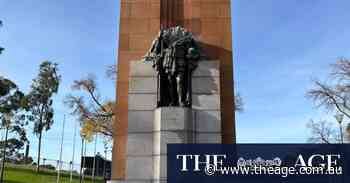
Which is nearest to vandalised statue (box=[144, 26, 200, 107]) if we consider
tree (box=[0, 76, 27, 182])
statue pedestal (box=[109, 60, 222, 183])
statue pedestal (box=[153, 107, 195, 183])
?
statue pedestal (box=[109, 60, 222, 183])

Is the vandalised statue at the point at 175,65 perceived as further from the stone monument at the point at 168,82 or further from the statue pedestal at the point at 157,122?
the statue pedestal at the point at 157,122

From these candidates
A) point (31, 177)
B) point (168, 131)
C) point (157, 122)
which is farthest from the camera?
point (31, 177)

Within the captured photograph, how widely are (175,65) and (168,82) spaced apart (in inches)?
25.1

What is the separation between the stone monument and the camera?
458 inches

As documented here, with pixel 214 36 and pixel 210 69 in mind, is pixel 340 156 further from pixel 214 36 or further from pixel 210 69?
pixel 214 36

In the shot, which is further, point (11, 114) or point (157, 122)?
point (11, 114)

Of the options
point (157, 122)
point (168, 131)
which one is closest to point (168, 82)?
point (157, 122)

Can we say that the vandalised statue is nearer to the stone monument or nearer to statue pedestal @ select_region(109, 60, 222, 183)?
the stone monument

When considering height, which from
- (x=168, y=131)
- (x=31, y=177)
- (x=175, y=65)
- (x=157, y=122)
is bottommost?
(x=31, y=177)

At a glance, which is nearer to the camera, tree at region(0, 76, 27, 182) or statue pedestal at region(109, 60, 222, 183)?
statue pedestal at region(109, 60, 222, 183)

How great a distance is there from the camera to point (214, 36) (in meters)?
13.4

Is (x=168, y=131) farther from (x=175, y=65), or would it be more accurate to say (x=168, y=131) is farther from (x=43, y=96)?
(x=43, y=96)

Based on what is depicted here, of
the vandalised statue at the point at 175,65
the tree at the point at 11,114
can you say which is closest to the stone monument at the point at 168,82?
the vandalised statue at the point at 175,65

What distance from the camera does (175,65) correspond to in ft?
39.5
